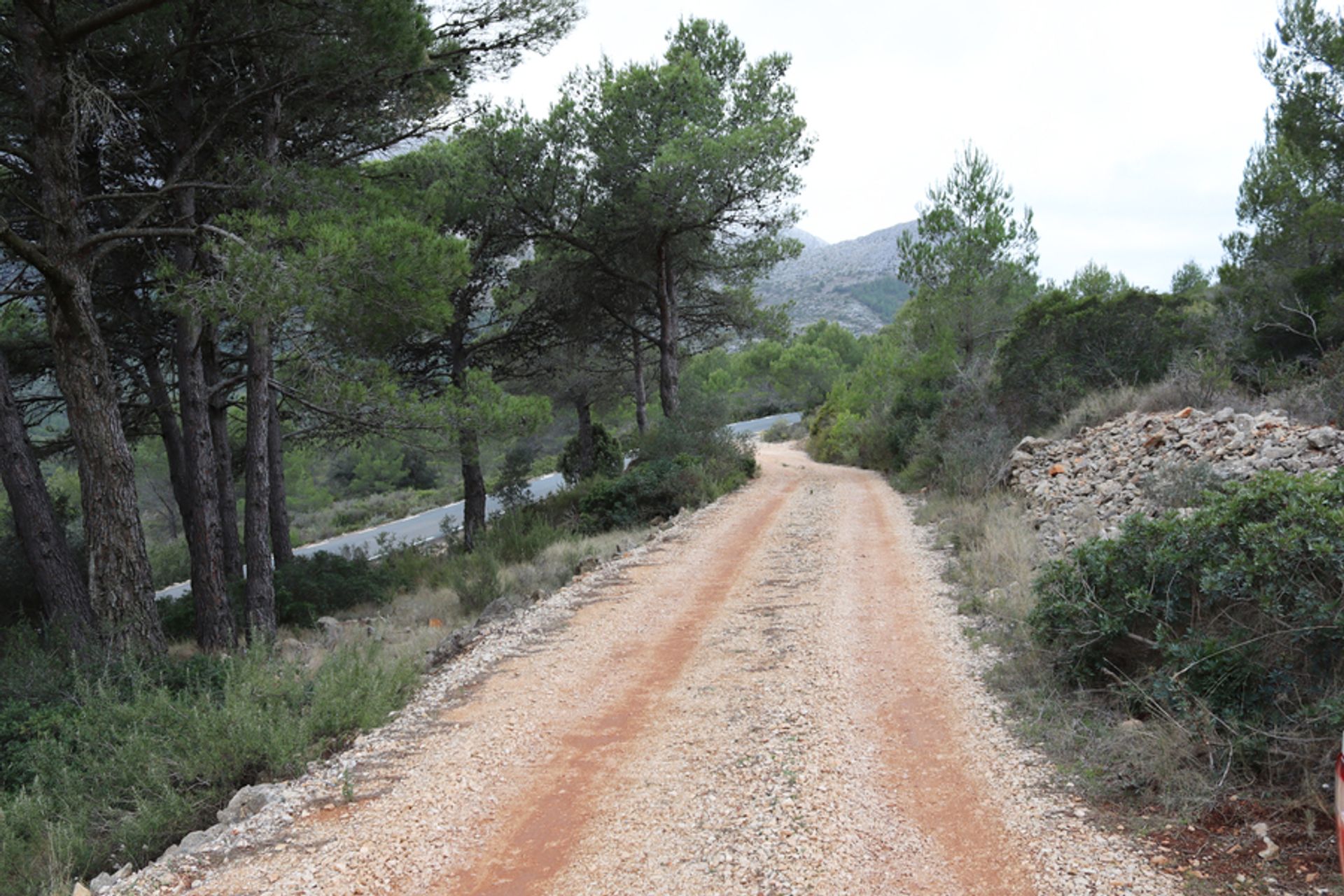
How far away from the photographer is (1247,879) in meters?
3.45

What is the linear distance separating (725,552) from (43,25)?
9.58m

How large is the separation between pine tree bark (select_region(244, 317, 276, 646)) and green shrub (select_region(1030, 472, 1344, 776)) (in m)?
9.66

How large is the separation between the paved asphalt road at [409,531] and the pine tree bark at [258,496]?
1024cm

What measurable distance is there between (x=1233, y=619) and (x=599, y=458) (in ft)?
77.0

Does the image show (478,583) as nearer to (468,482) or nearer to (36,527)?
(36,527)

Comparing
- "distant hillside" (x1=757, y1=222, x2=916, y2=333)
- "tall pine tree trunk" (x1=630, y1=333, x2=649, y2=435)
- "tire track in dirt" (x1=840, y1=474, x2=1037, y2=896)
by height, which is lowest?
"tire track in dirt" (x1=840, y1=474, x2=1037, y2=896)

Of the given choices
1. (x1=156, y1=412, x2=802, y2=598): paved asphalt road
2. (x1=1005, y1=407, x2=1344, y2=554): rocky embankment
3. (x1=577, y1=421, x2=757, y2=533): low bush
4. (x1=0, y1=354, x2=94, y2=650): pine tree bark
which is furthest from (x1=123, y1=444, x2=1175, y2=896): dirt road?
(x1=156, y1=412, x2=802, y2=598): paved asphalt road

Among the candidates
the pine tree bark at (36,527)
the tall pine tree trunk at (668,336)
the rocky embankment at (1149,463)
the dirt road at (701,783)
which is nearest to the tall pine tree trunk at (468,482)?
the tall pine tree trunk at (668,336)

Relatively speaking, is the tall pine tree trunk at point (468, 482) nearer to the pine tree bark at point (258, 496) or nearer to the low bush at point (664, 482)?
the low bush at point (664, 482)

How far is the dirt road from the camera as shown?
3.76 metres

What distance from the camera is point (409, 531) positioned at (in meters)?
30.2

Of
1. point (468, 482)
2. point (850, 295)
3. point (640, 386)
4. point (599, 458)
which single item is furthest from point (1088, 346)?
point (850, 295)

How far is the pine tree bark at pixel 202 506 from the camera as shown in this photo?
1034cm

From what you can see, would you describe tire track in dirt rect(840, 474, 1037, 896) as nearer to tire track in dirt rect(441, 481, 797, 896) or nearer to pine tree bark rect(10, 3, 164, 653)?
tire track in dirt rect(441, 481, 797, 896)
